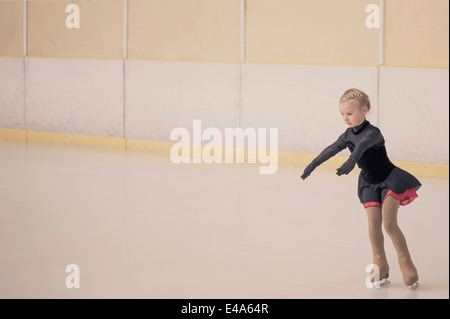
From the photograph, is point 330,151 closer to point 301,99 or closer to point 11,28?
point 301,99

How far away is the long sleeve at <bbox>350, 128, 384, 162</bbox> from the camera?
185 inches

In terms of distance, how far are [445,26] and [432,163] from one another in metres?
1.56

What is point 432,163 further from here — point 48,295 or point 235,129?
point 48,295

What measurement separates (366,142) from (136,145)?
7.94 metres

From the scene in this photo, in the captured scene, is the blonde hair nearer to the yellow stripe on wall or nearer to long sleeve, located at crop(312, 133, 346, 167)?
long sleeve, located at crop(312, 133, 346, 167)

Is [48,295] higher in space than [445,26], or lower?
A: lower

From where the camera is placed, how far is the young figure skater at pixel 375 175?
15.6 ft

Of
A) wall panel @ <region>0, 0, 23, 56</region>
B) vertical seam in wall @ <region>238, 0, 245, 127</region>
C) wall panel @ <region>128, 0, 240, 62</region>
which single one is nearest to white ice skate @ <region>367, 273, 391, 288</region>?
vertical seam in wall @ <region>238, 0, 245, 127</region>

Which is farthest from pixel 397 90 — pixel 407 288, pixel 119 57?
pixel 407 288

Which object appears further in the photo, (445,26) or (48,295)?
(445,26)

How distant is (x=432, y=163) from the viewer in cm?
990

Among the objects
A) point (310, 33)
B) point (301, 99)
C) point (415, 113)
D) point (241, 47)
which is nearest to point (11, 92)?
point (241, 47)
